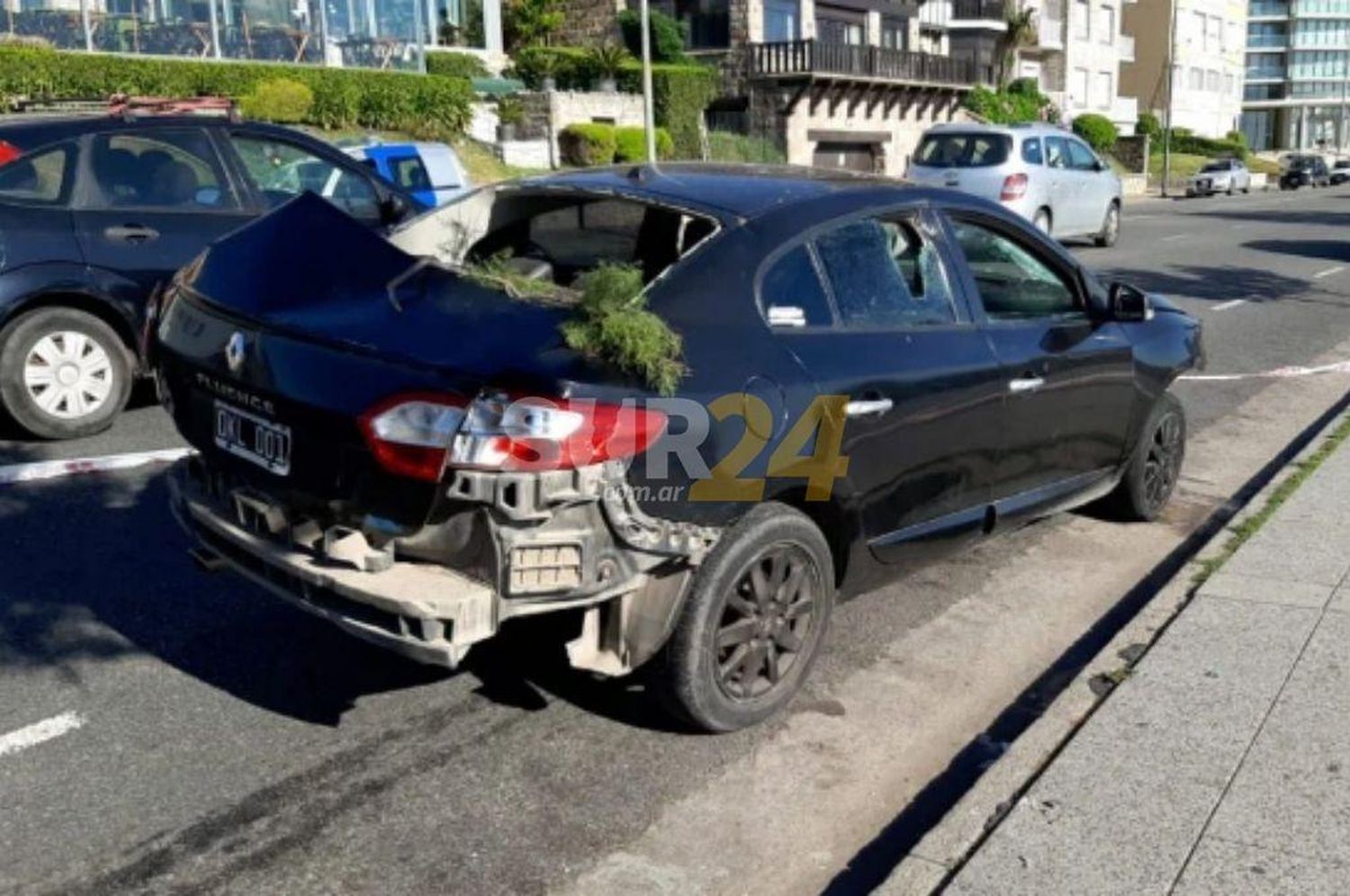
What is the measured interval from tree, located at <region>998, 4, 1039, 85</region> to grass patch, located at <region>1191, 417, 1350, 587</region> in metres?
54.4

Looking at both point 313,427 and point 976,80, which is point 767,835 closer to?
point 313,427

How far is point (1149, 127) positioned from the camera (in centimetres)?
7000

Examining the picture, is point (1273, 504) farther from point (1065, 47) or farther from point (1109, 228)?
point (1065, 47)

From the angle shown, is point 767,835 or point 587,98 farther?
point 587,98

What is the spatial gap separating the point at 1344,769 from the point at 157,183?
685 centimetres

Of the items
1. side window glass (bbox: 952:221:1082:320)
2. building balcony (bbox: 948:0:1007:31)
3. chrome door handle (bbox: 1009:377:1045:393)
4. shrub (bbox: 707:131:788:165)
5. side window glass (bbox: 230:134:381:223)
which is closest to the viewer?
chrome door handle (bbox: 1009:377:1045:393)

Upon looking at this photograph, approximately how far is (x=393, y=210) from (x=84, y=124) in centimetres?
179

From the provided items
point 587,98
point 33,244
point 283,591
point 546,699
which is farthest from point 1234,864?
point 587,98

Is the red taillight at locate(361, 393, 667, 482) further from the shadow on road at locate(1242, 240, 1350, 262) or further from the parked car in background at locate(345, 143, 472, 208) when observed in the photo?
the shadow on road at locate(1242, 240, 1350, 262)

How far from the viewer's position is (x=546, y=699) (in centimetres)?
446

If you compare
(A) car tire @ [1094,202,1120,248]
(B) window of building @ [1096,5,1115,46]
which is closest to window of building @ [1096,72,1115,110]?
(B) window of building @ [1096,5,1115,46]

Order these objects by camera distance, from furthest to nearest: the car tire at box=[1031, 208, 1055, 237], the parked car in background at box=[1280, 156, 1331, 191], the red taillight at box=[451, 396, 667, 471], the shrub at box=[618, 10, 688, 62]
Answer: the parked car in background at box=[1280, 156, 1331, 191]
the shrub at box=[618, 10, 688, 62]
the car tire at box=[1031, 208, 1055, 237]
the red taillight at box=[451, 396, 667, 471]

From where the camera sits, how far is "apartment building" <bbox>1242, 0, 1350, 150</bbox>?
12444cm

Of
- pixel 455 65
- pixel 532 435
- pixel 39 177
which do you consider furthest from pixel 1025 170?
pixel 455 65
